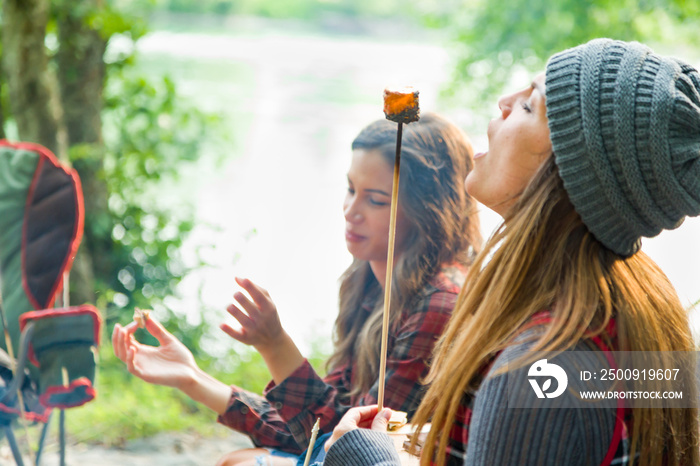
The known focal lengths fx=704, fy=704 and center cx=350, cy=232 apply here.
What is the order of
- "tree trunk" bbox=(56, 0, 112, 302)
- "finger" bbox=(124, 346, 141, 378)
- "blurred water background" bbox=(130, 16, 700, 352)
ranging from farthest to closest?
"blurred water background" bbox=(130, 16, 700, 352)
"tree trunk" bbox=(56, 0, 112, 302)
"finger" bbox=(124, 346, 141, 378)

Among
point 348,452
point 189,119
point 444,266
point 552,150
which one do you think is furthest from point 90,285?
point 552,150

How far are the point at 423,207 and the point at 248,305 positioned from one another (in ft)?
1.47

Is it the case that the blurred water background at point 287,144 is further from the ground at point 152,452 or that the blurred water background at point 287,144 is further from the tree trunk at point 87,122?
the ground at point 152,452

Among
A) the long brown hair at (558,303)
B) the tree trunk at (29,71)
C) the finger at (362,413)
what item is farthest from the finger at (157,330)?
the tree trunk at (29,71)

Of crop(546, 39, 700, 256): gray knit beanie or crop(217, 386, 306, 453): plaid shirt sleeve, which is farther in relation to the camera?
crop(217, 386, 306, 453): plaid shirt sleeve

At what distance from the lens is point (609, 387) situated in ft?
2.89

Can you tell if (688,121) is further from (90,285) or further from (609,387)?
(90,285)

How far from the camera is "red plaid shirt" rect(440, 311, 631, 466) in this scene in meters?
0.88

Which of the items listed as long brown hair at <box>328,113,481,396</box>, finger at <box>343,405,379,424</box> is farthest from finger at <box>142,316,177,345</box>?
finger at <box>343,405,379,424</box>

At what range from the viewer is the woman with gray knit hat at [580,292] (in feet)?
2.81

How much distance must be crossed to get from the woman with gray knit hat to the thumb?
44 mm

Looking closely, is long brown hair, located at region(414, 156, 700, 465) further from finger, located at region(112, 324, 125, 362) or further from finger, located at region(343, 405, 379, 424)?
finger, located at region(112, 324, 125, 362)

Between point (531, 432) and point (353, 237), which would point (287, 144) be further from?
point (531, 432)

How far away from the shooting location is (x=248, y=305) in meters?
1.32
